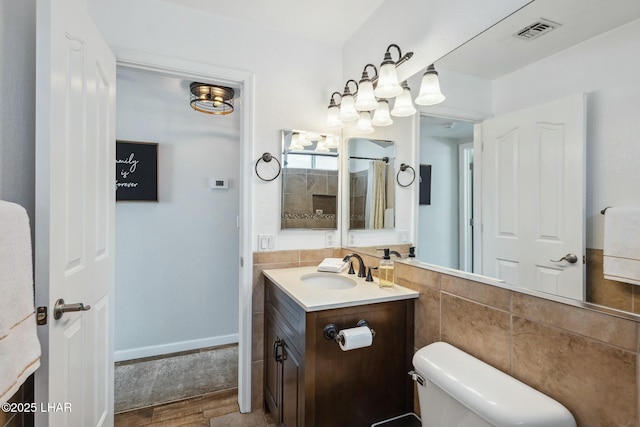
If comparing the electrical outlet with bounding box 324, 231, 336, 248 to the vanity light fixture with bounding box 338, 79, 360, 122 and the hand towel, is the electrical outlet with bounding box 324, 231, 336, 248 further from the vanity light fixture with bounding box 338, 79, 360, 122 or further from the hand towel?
the vanity light fixture with bounding box 338, 79, 360, 122

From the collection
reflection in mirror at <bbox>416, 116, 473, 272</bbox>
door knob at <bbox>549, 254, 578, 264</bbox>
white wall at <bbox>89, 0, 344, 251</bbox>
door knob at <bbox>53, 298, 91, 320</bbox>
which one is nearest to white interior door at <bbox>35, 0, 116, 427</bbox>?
door knob at <bbox>53, 298, 91, 320</bbox>

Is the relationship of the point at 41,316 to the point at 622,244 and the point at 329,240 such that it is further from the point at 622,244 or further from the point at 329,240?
the point at 622,244

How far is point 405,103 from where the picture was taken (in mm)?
1535

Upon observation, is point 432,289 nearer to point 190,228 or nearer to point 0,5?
point 0,5

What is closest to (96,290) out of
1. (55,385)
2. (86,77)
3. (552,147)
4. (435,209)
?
(55,385)

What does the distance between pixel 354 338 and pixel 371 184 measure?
3.47 ft

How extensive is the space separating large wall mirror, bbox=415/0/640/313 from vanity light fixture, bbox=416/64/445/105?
33 millimetres

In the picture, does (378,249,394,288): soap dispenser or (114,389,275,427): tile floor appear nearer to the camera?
(378,249,394,288): soap dispenser

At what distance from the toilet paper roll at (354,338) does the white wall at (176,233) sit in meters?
1.81

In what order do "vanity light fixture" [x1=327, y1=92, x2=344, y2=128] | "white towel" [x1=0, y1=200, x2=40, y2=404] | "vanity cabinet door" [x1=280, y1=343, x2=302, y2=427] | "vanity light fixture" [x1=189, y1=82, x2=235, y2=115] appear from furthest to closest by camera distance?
"vanity light fixture" [x1=189, y1=82, x2=235, y2=115] → "vanity light fixture" [x1=327, y1=92, x2=344, y2=128] → "vanity cabinet door" [x1=280, y1=343, x2=302, y2=427] → "white towel" [x1=0, y1=200, x2=40, y2=404]

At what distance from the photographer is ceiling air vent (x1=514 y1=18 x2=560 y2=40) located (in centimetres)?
95

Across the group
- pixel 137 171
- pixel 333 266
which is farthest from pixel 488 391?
pixel 137 171

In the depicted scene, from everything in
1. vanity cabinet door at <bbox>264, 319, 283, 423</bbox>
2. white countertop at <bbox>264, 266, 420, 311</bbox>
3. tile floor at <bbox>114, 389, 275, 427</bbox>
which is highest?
white countertop at <bbox>264, 266, 420, 311</bbox>

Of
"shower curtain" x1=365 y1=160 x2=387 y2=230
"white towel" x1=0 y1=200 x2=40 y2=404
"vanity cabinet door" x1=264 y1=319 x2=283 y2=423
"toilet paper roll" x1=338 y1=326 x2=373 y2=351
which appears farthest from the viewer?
"shower curtain" x1=365 y1=160 x2=387 y2=230
